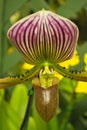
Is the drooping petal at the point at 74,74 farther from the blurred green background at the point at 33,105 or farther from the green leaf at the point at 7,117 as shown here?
the green leaf at the point at 7,117

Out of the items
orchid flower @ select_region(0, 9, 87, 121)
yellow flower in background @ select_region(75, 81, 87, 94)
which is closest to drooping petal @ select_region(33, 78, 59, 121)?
orchid flower @ select_region(0, 9, 87, 121)

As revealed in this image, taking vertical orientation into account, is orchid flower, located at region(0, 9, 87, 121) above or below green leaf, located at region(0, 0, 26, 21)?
below

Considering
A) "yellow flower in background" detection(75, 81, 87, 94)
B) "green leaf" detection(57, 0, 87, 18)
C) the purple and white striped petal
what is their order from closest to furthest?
the purple and white striped petal, "yellow flower in background" detection(75, 81, 87, 94), "green leaf" detection(57, 0, 87, 18)

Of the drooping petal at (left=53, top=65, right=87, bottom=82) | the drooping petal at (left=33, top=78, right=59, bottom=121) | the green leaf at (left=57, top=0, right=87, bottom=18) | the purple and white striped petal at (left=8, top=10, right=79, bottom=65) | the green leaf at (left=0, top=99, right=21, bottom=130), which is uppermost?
the green leaf at (left=57, top=0, right=87, bottom=18)

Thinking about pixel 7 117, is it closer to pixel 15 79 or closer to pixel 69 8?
pixel 15 79

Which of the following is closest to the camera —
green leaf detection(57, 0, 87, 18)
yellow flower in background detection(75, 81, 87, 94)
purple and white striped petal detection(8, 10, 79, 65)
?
purple and white striped petal detection(8, 10, 79, 65)

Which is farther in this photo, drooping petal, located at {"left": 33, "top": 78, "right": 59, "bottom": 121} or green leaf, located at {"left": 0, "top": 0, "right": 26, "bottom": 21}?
green leaf, located at {"left": 0, "top": 0, "right": 26, "bottom": 21}

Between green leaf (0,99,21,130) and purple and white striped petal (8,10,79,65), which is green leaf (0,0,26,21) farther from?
purple and white striped petal (8,10,79,65)
